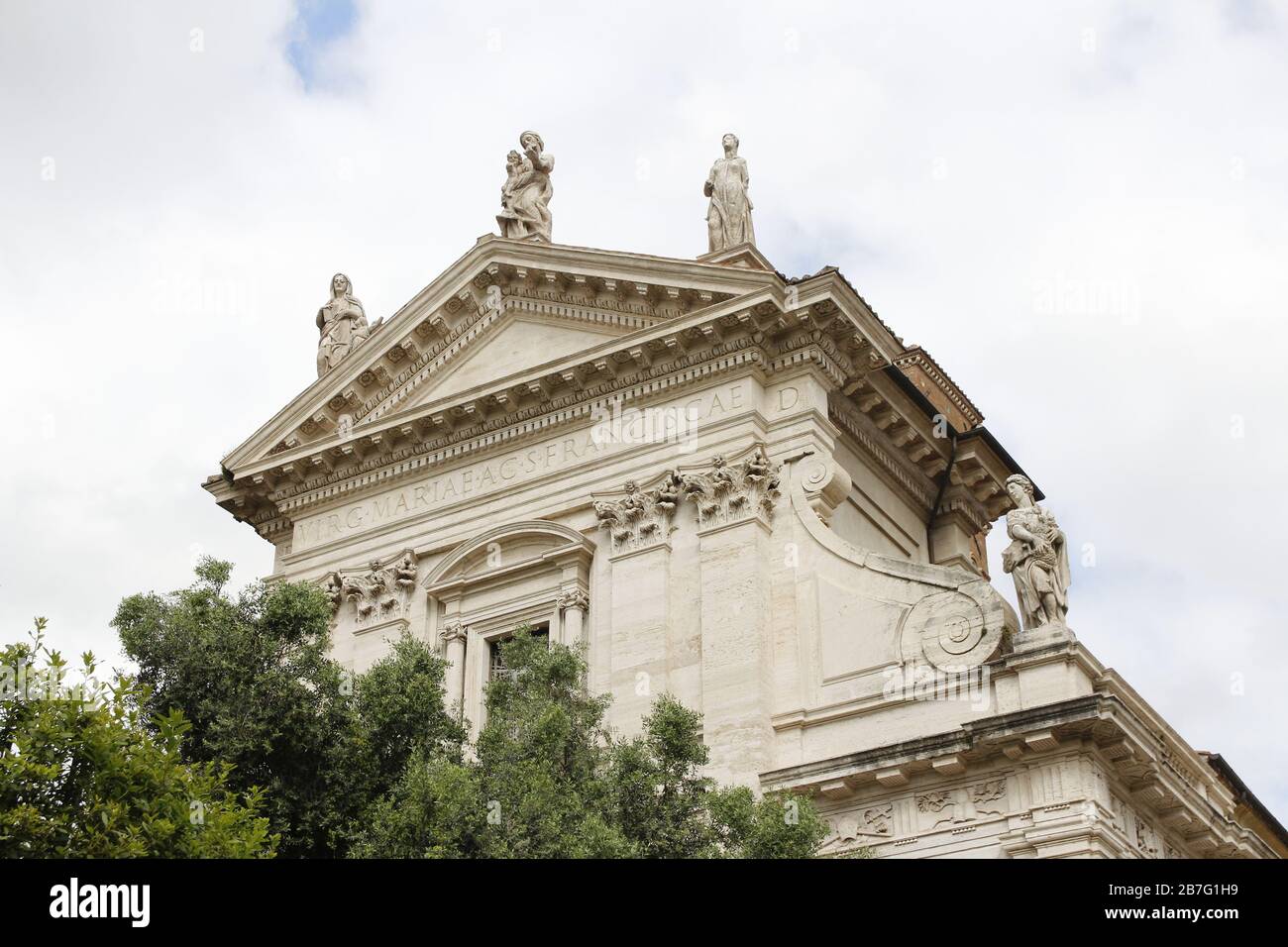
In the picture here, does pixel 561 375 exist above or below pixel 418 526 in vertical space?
above

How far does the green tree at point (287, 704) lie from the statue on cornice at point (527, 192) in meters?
9.23

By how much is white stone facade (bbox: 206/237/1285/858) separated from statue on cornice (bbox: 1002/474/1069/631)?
39 cm

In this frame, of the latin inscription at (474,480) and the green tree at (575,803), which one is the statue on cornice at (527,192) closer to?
the latin inscription at (474,480)

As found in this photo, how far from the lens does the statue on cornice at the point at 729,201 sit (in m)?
28.5

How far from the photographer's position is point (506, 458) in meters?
28.9

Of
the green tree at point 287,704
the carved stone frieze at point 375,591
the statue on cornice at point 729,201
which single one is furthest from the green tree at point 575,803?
the statue on cornice at point 729,201

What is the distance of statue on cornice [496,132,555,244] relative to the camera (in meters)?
30.5

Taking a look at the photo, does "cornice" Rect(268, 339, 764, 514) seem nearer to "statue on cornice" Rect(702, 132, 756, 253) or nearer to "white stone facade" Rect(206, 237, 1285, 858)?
"white stone facade" Rect(206, 237, 1285, 858)

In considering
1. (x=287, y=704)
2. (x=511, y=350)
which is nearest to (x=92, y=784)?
(x=287, y=704)

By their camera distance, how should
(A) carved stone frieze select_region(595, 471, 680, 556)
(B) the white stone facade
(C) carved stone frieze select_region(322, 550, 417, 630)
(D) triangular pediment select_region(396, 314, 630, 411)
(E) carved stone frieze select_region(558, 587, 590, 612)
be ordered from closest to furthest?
(B) the white stone facade → (A) carved stone frieze select_region(595, 471, 680, 556) → (E) carved stone frieze select_region(558, 587, 590, 612) → (C) carved stone frieze select_region(322, 550, 417, 630) → (D) triangular pediment select_region(396, 314, 630, 411)

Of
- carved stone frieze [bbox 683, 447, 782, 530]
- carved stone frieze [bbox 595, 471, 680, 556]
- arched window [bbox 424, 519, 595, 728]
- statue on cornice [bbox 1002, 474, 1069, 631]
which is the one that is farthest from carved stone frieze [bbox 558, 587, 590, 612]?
statue on cornice [bbox 1002, 474, 1069, 631]
